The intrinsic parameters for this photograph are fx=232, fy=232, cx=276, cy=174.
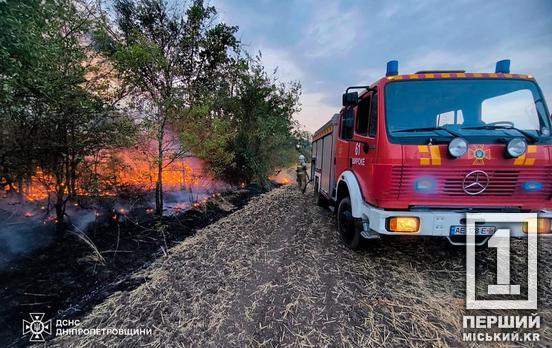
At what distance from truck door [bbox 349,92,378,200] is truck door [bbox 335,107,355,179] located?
125 millimetres

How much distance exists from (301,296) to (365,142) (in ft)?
7.36

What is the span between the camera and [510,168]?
2660 mm

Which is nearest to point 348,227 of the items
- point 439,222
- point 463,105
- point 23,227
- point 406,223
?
point 406,223

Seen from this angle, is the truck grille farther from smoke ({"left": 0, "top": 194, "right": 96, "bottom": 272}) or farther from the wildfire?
smoke ({"left": 0, "top": 194, "right": 96, "bottom": 272})

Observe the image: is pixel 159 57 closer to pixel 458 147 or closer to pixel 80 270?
pixel 80 270

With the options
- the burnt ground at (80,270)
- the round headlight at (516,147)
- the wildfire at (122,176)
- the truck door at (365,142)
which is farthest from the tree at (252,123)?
the round headlight at (516,147)

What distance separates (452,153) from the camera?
2.59m

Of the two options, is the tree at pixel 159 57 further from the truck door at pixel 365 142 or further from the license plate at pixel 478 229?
the license plate at pixel 478 229

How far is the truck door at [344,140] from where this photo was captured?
4.08 metres

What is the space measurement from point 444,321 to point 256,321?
6.14 ft

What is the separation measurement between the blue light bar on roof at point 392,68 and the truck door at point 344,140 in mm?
817

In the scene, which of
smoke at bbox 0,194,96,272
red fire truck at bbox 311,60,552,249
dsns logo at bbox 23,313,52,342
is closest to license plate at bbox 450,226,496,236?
red fire truck at bbox 311,60,552,249

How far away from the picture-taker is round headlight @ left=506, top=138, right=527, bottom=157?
100 inches

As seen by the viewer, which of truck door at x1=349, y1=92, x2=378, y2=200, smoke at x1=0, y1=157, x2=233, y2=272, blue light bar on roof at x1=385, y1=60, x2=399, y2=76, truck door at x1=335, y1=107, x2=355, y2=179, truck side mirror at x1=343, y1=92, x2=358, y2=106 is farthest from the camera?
smoke at x1=0, y1=157, x2=233, y2=272
